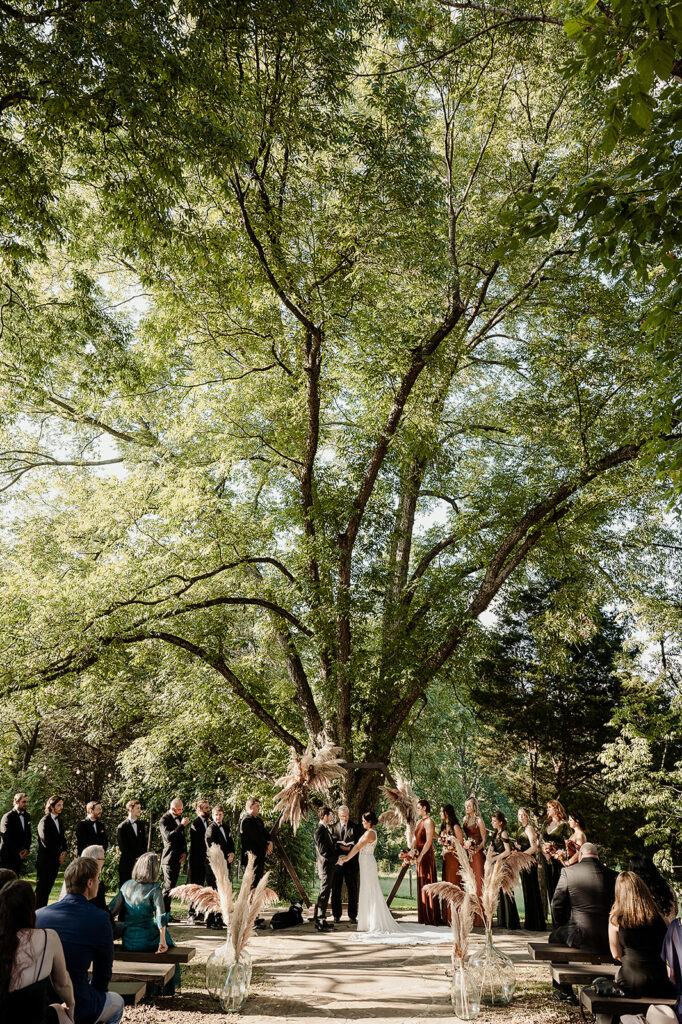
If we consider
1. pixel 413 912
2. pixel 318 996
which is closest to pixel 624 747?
pixel 413 912

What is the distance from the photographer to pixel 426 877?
40.7ft

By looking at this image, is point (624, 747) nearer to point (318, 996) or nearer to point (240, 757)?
point (240, 757)

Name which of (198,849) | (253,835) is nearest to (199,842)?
(198,849)

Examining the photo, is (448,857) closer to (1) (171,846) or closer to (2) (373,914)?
(2) (373,914)

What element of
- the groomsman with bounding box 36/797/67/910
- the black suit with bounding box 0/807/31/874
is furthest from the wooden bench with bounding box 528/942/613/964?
the black suit with bounding box 0/807/31/874

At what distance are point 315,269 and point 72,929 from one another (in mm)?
9878

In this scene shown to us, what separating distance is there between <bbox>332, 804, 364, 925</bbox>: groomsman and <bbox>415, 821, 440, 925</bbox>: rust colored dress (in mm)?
1089

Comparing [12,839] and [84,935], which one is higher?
[12,839]

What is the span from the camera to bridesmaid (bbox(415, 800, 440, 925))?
11.7 meters

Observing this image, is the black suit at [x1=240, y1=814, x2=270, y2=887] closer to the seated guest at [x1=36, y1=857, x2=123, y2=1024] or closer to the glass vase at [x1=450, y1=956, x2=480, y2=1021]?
the glass vase at [x1=450, y1=956, x2=480, y2=1021]

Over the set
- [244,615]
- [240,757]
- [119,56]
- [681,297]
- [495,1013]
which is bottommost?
[495,1013]

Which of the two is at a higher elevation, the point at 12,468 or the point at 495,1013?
the point at 12,468

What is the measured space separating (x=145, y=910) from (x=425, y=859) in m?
6.40

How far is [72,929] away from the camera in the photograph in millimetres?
4727
